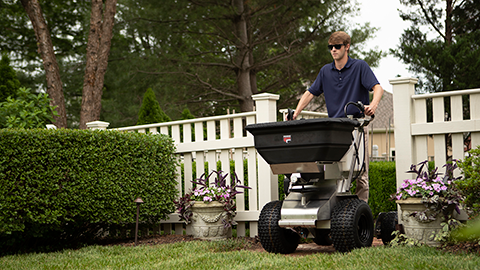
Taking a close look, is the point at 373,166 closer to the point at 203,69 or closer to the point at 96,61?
the point at 96,61

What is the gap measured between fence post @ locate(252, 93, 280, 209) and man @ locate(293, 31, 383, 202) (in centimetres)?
81

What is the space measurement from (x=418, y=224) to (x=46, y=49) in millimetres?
7917

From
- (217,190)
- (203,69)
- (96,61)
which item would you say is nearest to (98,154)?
(217,190)

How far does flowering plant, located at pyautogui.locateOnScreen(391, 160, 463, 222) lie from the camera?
354cm

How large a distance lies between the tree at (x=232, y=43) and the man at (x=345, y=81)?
763 cm

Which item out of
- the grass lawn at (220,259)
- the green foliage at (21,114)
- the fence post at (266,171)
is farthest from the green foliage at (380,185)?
the green foliage at (21,114)

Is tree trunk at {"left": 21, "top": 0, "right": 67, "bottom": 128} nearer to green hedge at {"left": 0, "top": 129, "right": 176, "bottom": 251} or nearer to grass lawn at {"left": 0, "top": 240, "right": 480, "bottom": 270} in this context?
green hedge at {"left": 0, "top": 129, "right": 176, "bottom": 251}

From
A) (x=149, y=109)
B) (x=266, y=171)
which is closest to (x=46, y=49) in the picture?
(x=149, y=109)

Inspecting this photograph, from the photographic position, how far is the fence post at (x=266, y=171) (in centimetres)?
484

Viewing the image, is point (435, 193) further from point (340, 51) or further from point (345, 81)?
point (340, 51)

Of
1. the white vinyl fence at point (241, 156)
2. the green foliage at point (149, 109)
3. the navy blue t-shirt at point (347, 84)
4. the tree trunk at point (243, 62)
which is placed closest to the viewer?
the navy blue t-shirt at point (347, 84)

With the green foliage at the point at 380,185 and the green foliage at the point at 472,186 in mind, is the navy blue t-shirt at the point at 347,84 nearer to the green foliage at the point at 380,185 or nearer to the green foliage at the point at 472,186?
the green foliage at the point at 472,186

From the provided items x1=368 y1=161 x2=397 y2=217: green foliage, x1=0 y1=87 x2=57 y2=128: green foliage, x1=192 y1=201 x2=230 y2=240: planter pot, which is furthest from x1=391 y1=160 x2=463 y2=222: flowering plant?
x1=0 y1=87 x2=57 y2=128: green foliage

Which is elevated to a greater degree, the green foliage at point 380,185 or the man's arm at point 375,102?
the man's arm at point 375,102
